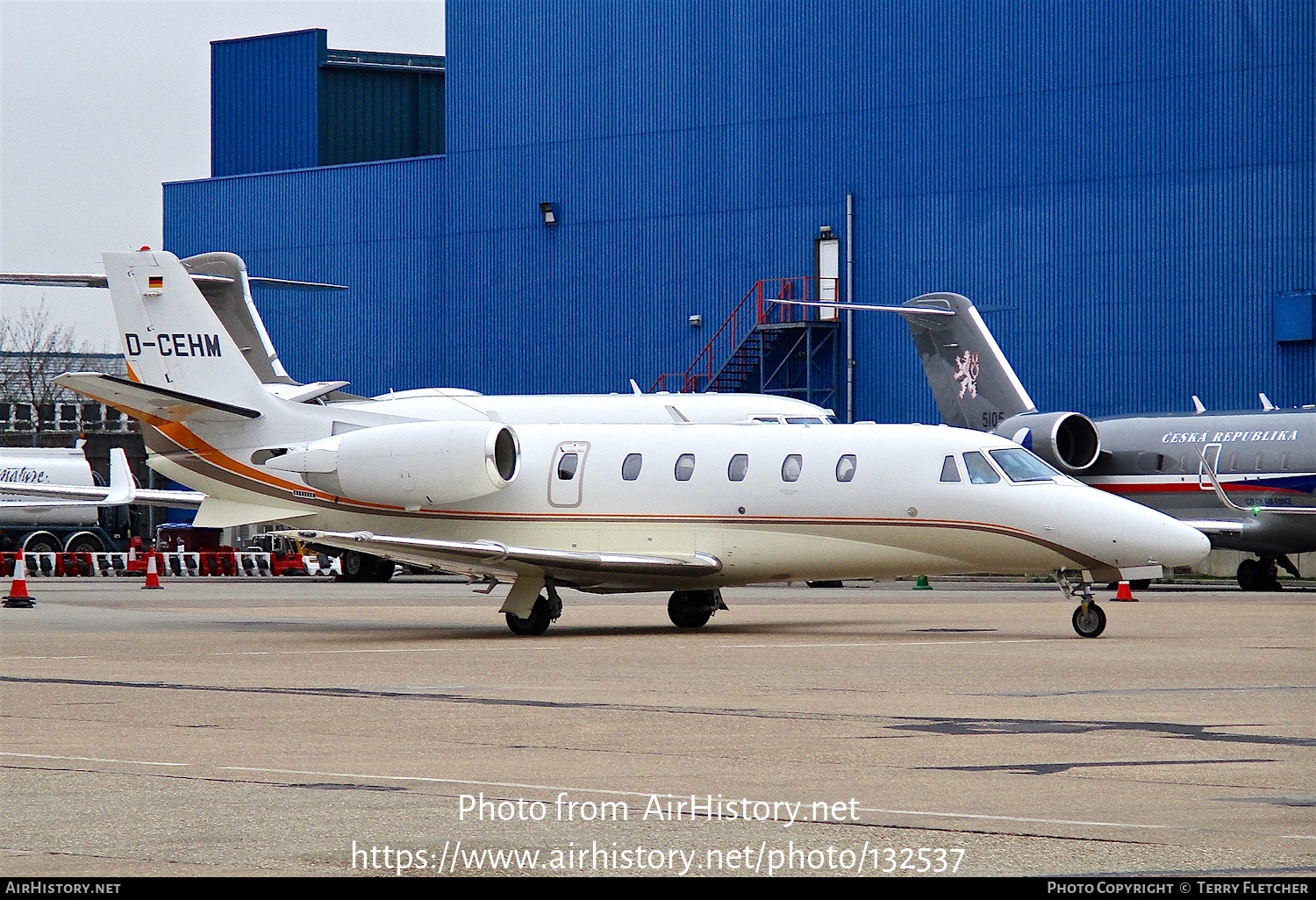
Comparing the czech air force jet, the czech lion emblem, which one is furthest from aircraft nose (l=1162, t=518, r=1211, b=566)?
the czech lion emblem

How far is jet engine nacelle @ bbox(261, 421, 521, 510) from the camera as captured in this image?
20391 millimetres

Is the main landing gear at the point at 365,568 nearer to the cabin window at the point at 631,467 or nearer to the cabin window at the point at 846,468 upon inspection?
the cabin window at the point at 631,467

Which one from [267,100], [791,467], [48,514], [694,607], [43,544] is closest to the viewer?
[791,467]

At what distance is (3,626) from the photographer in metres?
21.4

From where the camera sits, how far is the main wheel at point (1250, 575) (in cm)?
3341

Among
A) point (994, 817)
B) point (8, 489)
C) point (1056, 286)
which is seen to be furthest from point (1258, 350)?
point (994, 817)

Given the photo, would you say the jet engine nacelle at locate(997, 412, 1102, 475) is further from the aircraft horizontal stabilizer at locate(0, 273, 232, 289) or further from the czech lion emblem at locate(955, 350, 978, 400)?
the aircraft horizontal stabilizer at locate(0, 273, 232, 289)

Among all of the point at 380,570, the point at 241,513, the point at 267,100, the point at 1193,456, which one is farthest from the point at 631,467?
the point at 267,100

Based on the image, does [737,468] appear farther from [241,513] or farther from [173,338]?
[173,338]

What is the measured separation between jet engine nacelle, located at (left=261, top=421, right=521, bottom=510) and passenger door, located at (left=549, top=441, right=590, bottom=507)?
0.46 metres

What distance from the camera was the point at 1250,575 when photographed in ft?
110

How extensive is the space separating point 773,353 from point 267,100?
19.2 metres

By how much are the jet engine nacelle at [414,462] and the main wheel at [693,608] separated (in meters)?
2.49

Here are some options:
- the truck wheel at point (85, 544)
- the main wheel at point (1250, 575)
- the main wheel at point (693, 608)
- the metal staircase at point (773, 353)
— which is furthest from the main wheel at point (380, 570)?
the main wheel at point (693, 608)
